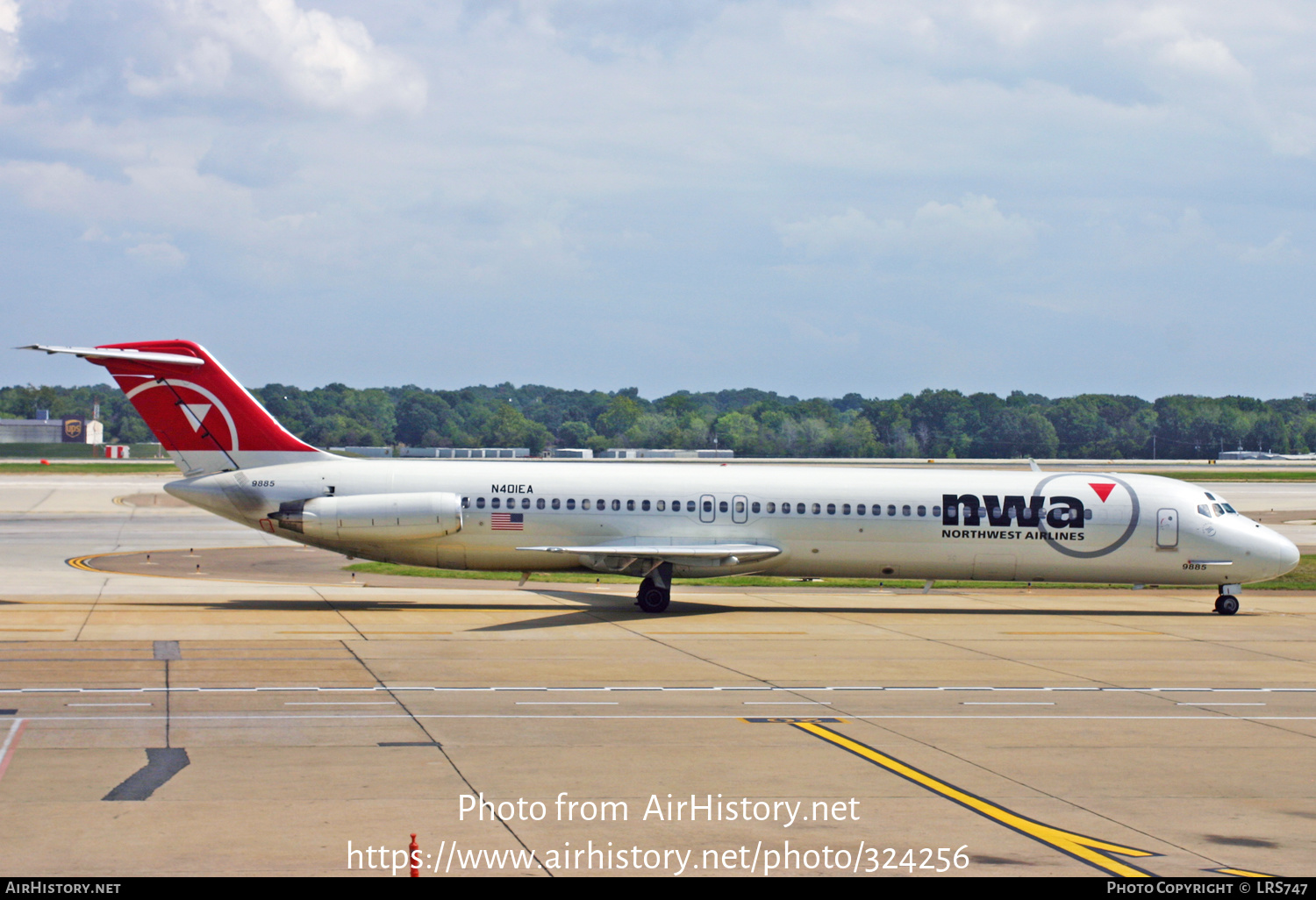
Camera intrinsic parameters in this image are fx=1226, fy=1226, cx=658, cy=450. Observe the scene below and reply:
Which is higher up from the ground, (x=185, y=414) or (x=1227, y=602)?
(x=185, y=414)

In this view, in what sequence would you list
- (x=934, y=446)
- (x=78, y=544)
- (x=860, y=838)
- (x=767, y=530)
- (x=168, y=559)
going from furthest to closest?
(x=934, y=446), (x=78, y=544), (x=168, y=559), (x=767, y=530), (x=860, y=838)

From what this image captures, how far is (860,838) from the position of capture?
38.1 ft

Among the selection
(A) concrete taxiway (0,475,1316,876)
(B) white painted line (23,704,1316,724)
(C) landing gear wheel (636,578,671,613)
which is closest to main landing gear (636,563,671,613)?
(C) landing gear wheel (636,578,671,613)

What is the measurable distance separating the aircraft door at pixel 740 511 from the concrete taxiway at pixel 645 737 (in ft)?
7.96

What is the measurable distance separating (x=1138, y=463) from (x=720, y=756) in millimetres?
127421

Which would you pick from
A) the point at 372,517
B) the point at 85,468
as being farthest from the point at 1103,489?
the point at 85,468

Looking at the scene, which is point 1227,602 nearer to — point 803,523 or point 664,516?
point 803,523

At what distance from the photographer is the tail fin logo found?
3011cm

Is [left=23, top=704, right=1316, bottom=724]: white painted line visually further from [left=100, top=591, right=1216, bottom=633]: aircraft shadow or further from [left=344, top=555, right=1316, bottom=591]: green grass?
[left=344, top=555, right=1316, bottom=591]: green grass

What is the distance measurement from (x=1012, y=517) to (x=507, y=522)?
41.1ft

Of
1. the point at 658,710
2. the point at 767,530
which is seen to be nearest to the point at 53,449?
the point at 767,530

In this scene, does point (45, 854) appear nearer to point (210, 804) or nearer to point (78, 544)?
point (210, 804)

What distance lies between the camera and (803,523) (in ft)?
99.7

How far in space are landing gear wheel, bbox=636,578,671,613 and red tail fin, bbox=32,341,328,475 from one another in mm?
9249
